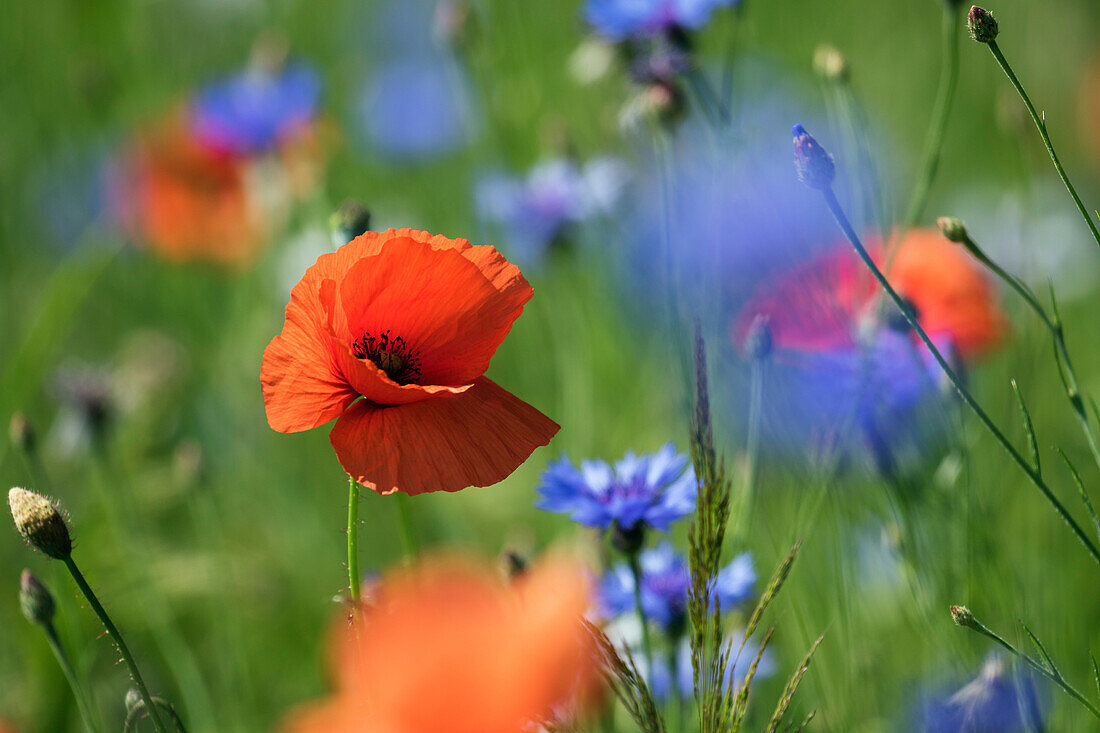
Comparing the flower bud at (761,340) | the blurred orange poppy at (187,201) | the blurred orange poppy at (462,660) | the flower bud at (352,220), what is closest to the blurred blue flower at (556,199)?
the blurred orange poppy at (187,201)

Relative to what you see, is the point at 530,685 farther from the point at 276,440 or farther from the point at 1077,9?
the point at 1077,9

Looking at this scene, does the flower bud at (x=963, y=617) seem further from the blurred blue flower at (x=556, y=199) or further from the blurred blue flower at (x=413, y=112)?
the blurred blue flower at (x=413, y=112)

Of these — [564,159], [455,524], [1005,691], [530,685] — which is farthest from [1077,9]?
[530,685]

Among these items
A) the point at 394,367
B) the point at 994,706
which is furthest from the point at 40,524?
the point at 994,706

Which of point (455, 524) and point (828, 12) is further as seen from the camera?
point (828, 12)

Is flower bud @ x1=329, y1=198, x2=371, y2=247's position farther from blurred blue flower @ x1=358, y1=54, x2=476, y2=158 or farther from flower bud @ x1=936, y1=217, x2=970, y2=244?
blurred blue flower @ x1=358, y1=54, x2=476, y2=158
